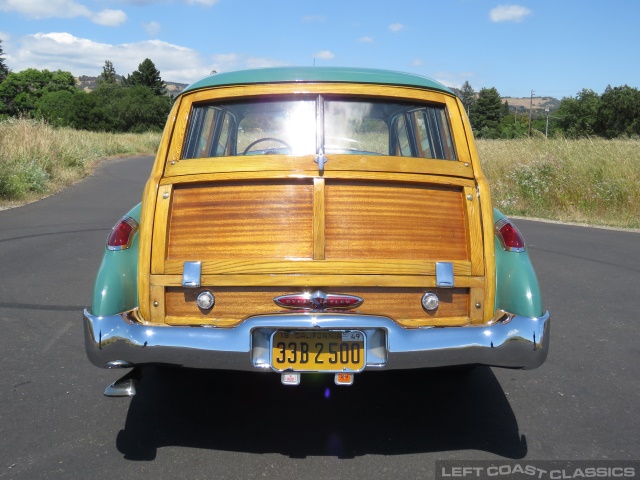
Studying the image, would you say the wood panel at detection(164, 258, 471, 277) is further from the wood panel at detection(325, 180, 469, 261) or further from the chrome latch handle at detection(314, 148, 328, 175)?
the chrome latch handle at detection(314, 148, 328, 175)

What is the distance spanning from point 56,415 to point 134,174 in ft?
62.3

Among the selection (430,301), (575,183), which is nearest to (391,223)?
(430,301)

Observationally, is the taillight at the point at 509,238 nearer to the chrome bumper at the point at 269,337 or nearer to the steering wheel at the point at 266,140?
the chrome bumper at the point at 269,337

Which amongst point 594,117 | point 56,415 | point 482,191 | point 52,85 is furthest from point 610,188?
point 52,85

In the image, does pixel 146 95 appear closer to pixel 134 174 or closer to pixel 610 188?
pixel 134 174

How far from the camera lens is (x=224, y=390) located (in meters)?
3.93

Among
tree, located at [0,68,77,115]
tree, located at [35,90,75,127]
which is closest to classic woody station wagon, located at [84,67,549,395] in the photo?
tree, located at [35,90,75,127]

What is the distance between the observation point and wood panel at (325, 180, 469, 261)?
10.4 ft

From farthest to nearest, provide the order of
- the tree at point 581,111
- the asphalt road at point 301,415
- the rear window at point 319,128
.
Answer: the tree at point 581,111 → the rear window at point 319,128 → the asphalt road at point 301,415

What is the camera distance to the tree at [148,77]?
11138 centimetres

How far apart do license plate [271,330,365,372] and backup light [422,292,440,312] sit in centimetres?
38

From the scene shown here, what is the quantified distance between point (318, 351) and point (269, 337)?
0.76 feet

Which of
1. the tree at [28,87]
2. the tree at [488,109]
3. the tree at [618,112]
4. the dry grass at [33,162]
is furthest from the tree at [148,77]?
the dry grass at [33,162]

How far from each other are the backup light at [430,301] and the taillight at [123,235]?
157cm
